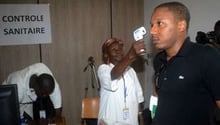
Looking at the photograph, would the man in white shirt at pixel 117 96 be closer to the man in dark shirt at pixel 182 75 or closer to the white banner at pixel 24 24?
the man in dark shirt at pixel 182 75

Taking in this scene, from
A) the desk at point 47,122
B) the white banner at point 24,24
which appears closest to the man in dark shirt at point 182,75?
the desk at point 47,122

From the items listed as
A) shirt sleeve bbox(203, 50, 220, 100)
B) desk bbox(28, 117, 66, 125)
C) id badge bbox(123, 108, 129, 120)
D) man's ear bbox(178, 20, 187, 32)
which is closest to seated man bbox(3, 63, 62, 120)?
desk bbox(28, 117, 66, 125)

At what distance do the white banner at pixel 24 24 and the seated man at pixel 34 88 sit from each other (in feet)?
1.69

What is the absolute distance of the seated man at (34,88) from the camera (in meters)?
2.58

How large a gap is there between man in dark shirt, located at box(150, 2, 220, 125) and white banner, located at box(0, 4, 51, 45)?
6.26 feet

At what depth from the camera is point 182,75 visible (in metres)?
1.65

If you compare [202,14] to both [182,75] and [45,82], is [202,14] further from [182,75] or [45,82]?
[45,82]

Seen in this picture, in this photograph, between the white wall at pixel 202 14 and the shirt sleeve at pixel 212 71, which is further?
the white wall at pixel 202 14

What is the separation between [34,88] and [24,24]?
0.91m

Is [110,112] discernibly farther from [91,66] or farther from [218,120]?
[91,66]

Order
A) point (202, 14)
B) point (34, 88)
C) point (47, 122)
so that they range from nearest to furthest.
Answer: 1. point (47, 122)
2. point (34, 88)
3. point (202, 14)

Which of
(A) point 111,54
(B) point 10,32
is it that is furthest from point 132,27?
(B) point 10,32

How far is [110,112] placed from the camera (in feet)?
8.43

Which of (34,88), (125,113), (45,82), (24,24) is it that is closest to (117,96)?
(125,113)
